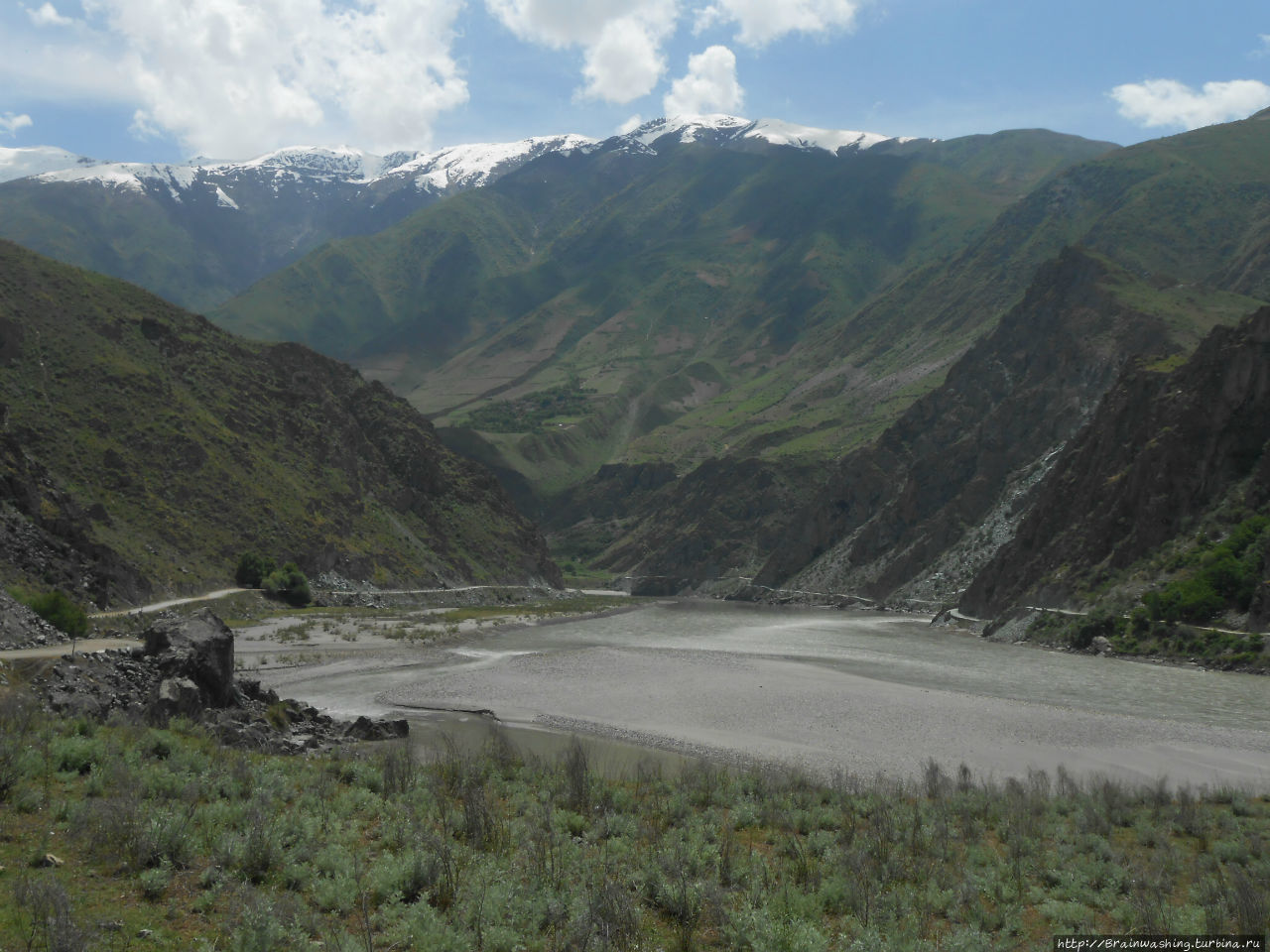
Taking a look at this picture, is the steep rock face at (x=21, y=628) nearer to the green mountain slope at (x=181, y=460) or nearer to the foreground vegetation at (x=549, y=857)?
the green mountain slope at (x=181, y=460)

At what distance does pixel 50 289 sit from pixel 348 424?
123ft

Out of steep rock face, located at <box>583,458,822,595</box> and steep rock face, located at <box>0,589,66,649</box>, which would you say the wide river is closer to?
steep rock face, located at <box>0,589,66,649</box>

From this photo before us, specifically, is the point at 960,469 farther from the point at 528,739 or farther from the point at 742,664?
the point at 528,739

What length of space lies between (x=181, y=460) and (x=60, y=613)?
4430cm

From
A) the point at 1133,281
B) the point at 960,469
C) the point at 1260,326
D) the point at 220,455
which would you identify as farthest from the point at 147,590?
the point at 1133,281

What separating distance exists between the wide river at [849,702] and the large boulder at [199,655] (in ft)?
20.9

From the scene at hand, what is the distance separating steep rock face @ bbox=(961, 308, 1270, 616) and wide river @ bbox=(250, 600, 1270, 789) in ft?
36.9

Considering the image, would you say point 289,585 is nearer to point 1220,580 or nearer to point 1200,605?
point 1200,605

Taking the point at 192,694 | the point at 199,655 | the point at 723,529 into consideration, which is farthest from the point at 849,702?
the point at 723,529

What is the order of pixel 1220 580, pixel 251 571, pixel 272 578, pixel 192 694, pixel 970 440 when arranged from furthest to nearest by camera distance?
pixel 970 440 → pixel 272 578 → pixel 251 571 → pixel 1220 580 → pixel 192 694

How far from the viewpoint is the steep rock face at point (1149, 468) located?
54.3 m

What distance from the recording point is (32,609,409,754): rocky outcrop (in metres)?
19.5

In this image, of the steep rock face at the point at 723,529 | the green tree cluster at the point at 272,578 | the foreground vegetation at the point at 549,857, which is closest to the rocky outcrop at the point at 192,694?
the foreground vegetation at the point at 549,857

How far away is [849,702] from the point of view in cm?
3375
